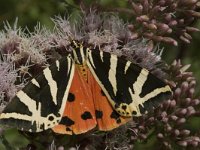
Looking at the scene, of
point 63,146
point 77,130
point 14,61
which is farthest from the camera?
point 14,61

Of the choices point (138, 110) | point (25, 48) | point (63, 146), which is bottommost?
point (63, 146)

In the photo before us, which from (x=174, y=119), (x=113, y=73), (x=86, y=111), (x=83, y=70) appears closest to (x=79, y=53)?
(x=83, y=70)

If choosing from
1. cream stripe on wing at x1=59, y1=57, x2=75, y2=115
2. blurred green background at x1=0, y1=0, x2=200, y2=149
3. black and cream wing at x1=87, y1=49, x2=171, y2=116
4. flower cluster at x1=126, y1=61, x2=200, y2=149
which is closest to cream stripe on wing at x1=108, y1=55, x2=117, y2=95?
black and cream wing at x1=87, y1=49, x2=171, y2=116

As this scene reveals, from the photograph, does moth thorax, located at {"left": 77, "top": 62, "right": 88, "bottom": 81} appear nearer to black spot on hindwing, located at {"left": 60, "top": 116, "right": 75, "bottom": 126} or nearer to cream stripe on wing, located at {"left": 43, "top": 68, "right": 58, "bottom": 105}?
cream stripe on wing, located at {"left": 43, "top": 68, "right": 58, "bottom": 105}

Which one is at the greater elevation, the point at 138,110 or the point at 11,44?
the point at 11,44

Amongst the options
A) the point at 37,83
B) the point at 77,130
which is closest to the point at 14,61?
the point at 37,83

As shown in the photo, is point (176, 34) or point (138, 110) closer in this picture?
point (138, 110)

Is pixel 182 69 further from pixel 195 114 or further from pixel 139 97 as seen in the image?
pixel 139 97

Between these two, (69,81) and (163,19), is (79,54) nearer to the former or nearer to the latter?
(69,81)
